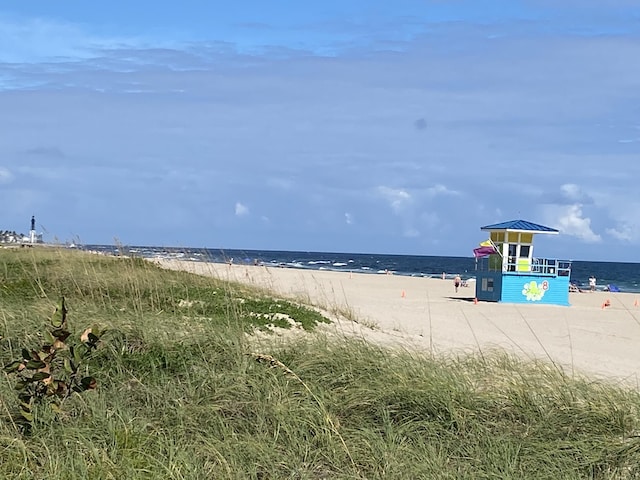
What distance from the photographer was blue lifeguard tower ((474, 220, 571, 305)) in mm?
25547

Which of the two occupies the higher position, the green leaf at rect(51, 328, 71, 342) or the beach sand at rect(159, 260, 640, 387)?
the green leaf at rect(51, 328, 71, 342)

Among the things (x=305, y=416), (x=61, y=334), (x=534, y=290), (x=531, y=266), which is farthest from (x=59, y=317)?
(x=531, y=266)

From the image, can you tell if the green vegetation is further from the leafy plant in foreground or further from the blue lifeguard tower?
the blue lifeguard tower

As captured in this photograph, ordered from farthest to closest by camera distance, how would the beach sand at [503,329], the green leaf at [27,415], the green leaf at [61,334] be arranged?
the beach sand at [503,329]
the green leaf at [61,334]
the green leaf at [27,415]

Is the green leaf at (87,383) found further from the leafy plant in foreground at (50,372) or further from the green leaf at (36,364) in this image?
the green leaf at (36,364)

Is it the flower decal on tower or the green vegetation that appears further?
the flower decal on tower

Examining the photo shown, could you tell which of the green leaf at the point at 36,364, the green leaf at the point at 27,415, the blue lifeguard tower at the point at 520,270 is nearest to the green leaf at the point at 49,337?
the green leaf at the point at 36,364

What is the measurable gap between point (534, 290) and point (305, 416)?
2178cm

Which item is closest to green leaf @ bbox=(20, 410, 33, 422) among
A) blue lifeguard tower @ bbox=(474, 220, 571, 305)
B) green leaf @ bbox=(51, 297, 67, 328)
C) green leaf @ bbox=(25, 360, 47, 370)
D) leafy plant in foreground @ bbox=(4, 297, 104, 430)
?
leafy plant in foreground @ bbox=(4, 297, 104, 430)

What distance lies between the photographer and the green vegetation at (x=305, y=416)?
4.44 meters

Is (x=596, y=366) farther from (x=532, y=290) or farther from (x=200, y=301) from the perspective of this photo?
(x=532, y=290)

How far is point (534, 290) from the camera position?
2567 centimetres

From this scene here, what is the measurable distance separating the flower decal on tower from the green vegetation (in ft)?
63.6

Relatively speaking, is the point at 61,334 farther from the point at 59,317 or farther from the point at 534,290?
the point at 534,290
